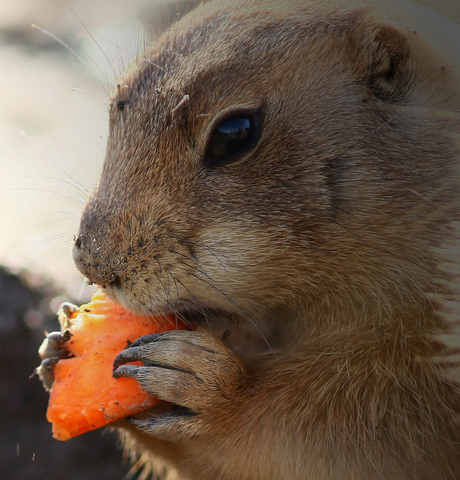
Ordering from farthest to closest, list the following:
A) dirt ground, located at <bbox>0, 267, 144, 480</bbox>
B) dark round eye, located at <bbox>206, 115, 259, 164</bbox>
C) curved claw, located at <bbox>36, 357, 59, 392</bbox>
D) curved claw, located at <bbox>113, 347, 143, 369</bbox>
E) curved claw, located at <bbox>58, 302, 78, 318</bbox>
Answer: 1. dirt ground, located at <bbox>0, 267, 144, 480</bbox>
2. curved claw, located at <bbox>58, 302, 78, 318</bbox>
3. curved claw, located at <bbox>36, 357, 59, 392</bbox>
4. curved claw, located at <bbox>113, 347, 143, 369</bbox>
5. dark round eye, located at <bbox>206, 115, 259, 164</bbox>

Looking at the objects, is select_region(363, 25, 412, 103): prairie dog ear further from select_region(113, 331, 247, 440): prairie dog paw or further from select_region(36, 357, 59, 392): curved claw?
select_region(36, 357, 59, 392): curved claw

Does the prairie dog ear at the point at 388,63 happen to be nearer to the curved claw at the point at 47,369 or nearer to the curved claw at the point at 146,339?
the curved claw at the point at 146,339

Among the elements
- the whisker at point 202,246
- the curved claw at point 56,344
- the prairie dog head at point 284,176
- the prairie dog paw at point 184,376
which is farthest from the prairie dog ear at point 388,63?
the curved claw at point 56,344

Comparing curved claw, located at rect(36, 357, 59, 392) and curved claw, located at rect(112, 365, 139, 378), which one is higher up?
curved claw, located at rect(36, 357, 59, 392)

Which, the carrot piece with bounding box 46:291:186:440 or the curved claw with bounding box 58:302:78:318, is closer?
the carrot piece with bounding box 46:291:186:440

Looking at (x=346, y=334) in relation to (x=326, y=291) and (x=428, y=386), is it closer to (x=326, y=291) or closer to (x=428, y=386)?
(x=326, y=291)

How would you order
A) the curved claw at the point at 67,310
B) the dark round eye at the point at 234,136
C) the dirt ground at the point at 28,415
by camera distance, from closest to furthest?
the dark round eye at the point at 234,136, the curved claw at the point at 67,310, the dirt ground at the point at 28,415

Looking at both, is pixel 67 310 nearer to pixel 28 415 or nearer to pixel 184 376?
pixel 184 376

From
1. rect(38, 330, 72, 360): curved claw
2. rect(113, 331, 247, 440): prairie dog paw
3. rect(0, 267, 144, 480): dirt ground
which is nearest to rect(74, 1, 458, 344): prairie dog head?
rect(113, 331, 247, 440): prairie dog paw
